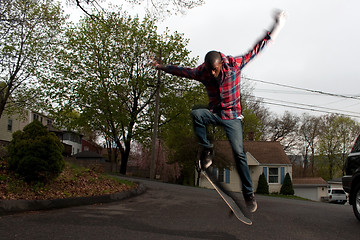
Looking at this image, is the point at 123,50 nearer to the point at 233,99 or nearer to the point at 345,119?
the point at 233,99

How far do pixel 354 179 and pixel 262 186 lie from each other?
30.0m

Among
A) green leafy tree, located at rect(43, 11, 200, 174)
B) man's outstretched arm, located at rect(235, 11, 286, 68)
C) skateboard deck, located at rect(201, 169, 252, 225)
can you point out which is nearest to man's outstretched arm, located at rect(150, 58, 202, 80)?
man's outstretched arm, located at rect(235, 11, 286, 68)

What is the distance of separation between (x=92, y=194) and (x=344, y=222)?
5740 mm

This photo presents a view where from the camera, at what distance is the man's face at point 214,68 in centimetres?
417

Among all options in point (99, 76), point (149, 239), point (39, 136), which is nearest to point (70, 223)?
point (149, 239)

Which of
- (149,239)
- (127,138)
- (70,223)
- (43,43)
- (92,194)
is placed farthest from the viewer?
(127,138)

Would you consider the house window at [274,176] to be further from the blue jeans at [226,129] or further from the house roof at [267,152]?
the blue jeans at [226,129]

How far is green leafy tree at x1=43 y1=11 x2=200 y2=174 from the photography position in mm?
27062

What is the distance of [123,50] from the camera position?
28.0 metres

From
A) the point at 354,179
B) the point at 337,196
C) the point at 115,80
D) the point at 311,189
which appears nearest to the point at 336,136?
the point at 311,189

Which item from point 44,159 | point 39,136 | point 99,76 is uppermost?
point 99,76

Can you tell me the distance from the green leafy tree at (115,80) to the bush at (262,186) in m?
13.7

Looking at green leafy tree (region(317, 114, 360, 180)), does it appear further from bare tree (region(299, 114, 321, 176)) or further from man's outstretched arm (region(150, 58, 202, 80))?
man's outstretched arm (region(150, 58, 202, 80))

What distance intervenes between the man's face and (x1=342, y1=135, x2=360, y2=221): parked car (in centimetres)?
398
